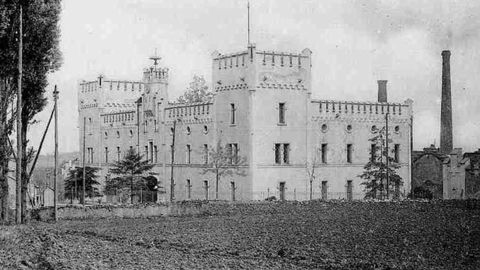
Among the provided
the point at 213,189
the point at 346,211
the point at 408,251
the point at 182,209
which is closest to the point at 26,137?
the point at 182,209

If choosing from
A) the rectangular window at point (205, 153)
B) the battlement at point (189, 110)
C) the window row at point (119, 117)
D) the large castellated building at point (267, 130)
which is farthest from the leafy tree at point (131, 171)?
the window row at point (119, 117)

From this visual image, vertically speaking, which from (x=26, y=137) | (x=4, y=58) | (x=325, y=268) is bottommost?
(x=325, y=268)

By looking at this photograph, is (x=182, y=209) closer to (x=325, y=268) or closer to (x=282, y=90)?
(x=282, y=90)

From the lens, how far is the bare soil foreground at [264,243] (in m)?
19.7

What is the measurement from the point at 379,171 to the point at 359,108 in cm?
494

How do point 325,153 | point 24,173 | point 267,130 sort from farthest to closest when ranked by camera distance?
point 325,153
point 267,130
point 24,173

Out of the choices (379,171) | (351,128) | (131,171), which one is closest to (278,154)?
(351,128)

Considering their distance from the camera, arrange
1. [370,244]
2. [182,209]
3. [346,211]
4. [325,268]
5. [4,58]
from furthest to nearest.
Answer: [182,209] → [346,211] → [4,58] → [370,244] → [325,268]

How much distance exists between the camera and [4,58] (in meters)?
32.6

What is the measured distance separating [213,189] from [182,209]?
12.9m

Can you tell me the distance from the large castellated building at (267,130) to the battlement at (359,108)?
71 millimetres

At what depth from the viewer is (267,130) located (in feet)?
172

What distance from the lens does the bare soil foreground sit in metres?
19.7

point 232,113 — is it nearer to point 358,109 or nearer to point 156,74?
point 358,109
